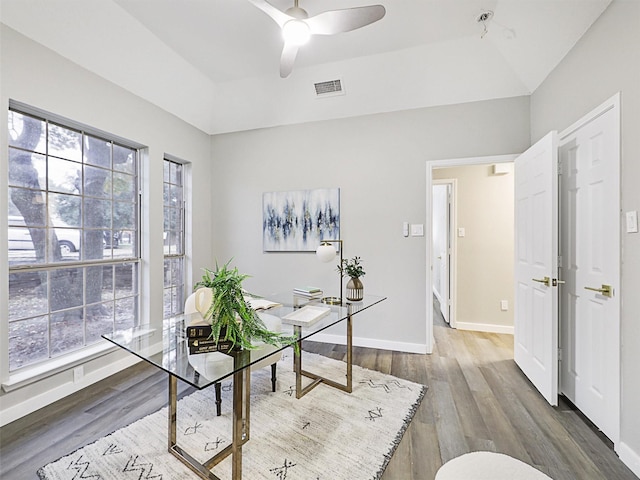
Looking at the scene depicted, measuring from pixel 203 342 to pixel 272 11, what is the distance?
6.07 feet

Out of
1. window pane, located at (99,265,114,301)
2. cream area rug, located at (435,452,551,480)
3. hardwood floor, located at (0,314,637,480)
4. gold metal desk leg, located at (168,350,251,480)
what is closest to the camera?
cream area rug, located at (435,452,551,480)

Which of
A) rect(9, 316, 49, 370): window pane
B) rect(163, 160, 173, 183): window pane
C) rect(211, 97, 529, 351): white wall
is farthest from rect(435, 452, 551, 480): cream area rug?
rect(163, 160, 173, 183): window pane

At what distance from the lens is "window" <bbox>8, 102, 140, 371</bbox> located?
86.0 inches

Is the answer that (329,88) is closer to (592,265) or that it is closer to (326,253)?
(326,253)

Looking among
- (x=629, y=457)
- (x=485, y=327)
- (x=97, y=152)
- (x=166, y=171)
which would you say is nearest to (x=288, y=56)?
(x=97, y=152)

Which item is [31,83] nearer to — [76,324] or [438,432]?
[76,324]

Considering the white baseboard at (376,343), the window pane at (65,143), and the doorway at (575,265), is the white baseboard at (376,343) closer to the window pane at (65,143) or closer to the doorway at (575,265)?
the doorway at (575,265)

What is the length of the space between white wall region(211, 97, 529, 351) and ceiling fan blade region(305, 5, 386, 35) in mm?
1547

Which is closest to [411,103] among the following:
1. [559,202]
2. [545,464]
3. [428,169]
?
[428,169]

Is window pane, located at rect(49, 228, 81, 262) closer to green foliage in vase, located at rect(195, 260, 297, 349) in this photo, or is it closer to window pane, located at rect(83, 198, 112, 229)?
window pane, located at rect(83, 198, 112, 229)

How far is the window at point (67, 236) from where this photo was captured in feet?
7.16

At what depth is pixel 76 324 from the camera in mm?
2559

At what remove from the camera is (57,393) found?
2.30 meters

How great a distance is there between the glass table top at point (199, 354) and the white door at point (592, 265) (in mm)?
1444
